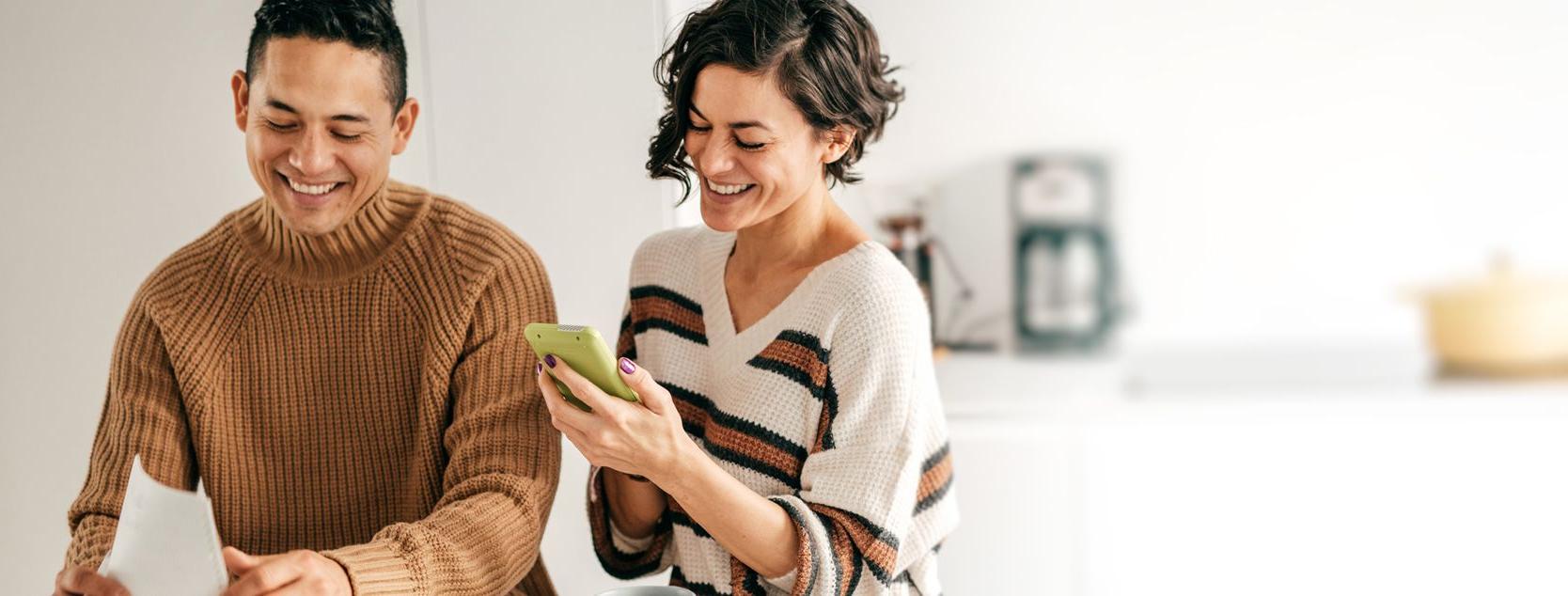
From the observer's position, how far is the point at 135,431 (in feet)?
4.58

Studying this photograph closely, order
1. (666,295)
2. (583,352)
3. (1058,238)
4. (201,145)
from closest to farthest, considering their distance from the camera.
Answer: (583,352), (666,295), (201,145), (1058,238)

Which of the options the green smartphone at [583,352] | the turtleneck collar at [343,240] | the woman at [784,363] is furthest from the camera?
the turtleneck collar at [343,240]

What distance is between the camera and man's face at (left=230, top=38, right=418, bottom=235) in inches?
51.8

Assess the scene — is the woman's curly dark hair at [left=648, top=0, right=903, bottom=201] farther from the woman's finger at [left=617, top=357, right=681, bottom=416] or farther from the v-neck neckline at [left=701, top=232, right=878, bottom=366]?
the woman's finger at [left=617, top=357, right=681, bottom=416]

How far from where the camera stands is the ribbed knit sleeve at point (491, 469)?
48.8 inches

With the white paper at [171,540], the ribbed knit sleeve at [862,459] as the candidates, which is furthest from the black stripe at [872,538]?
the white paper at [171,540]

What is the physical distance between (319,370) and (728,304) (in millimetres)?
470

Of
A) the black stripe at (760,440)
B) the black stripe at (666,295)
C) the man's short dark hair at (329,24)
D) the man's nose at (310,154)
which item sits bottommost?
the black stripe at (760,440)

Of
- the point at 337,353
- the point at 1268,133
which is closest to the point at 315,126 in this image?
the point at 337,353

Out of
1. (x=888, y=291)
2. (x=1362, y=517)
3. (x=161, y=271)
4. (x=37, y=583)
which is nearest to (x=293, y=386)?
(x=161, y=271)

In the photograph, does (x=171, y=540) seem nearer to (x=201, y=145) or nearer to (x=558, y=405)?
(x=558, y=405)

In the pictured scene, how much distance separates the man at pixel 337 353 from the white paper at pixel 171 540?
0.27 m

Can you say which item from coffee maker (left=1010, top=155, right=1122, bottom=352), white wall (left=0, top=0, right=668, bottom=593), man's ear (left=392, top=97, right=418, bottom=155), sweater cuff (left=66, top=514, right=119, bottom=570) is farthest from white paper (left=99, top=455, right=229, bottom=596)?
coffee maker (left=1010, top=155, right=1122, bottom=352)

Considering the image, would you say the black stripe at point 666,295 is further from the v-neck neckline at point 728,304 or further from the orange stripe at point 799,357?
the orange stripe at point 799,357
